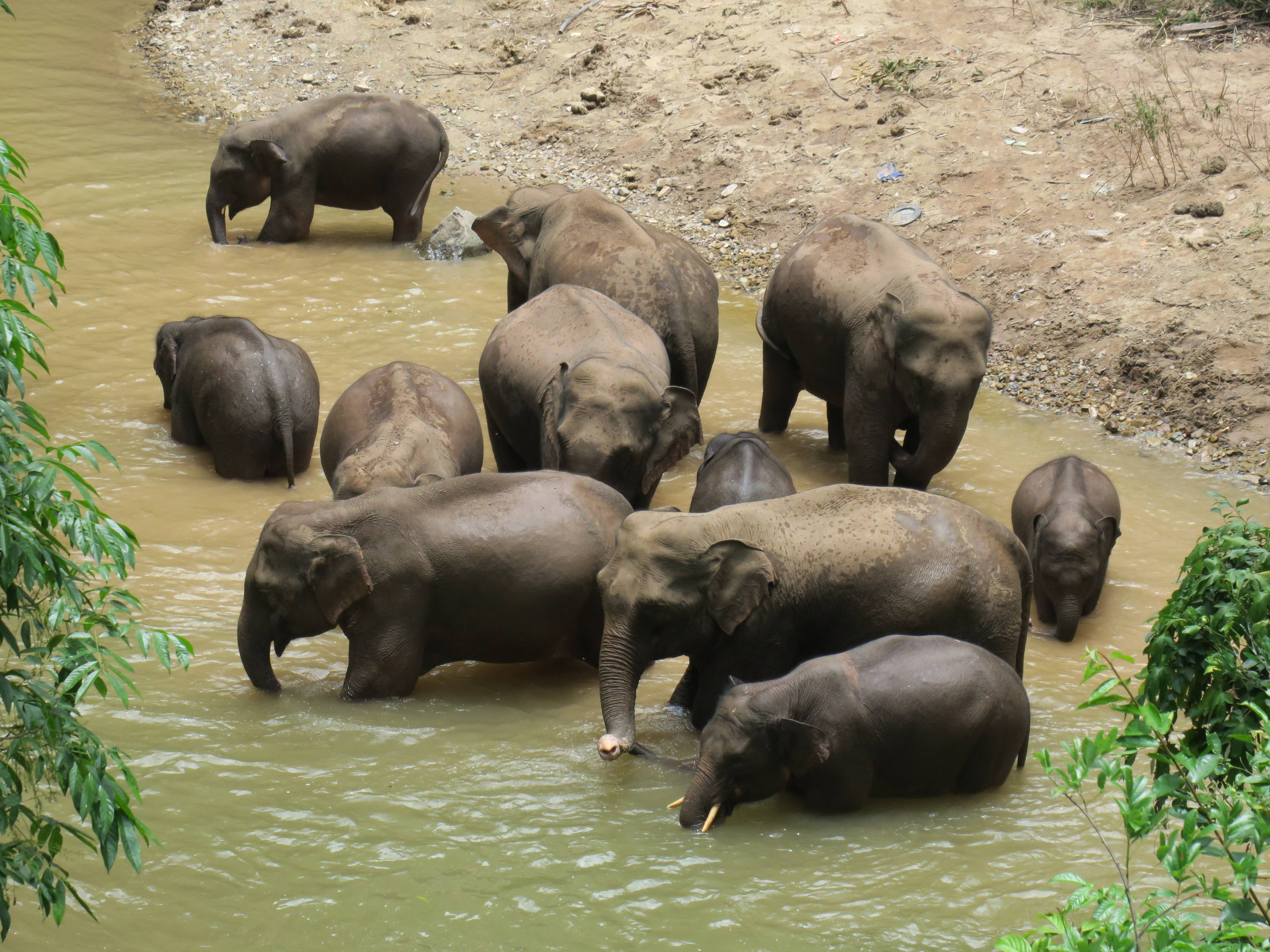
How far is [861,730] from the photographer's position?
200 inches

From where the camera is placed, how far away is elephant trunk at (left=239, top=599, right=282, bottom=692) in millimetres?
5945

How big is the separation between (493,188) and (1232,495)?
26.0 feet

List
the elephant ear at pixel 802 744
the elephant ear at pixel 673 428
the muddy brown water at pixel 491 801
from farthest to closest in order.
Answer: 1. the elephant ear at pixel 673 428
2. the elephant ear at pixel 802 744
3. the muddy brown water at pixel 491 801

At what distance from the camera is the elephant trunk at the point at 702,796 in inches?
197

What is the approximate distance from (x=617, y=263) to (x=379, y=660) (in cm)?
375

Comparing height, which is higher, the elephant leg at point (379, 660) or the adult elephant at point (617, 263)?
the adult elephant at point (617, 263)

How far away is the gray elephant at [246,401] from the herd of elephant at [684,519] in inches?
0.7

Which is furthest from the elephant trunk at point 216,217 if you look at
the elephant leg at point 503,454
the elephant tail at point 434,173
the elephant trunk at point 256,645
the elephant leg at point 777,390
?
the elephant trunk at point 256,645

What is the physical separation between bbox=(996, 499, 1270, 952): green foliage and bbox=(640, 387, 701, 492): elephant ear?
3493mm

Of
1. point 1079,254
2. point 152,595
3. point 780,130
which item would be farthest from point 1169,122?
point 152,595

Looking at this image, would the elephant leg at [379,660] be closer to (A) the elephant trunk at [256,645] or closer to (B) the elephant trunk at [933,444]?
(A) the elephant trunk at [256,645]

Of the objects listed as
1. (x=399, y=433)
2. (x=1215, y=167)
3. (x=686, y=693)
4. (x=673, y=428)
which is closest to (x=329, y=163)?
(x=399, y=433)

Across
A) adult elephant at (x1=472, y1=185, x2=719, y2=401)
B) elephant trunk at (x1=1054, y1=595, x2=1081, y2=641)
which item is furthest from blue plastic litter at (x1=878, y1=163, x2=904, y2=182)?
elephant trunk at (x1=1054, y1=595, x2=1081, y2=641)

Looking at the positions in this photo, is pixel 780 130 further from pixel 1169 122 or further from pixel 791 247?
pixel 791 247
